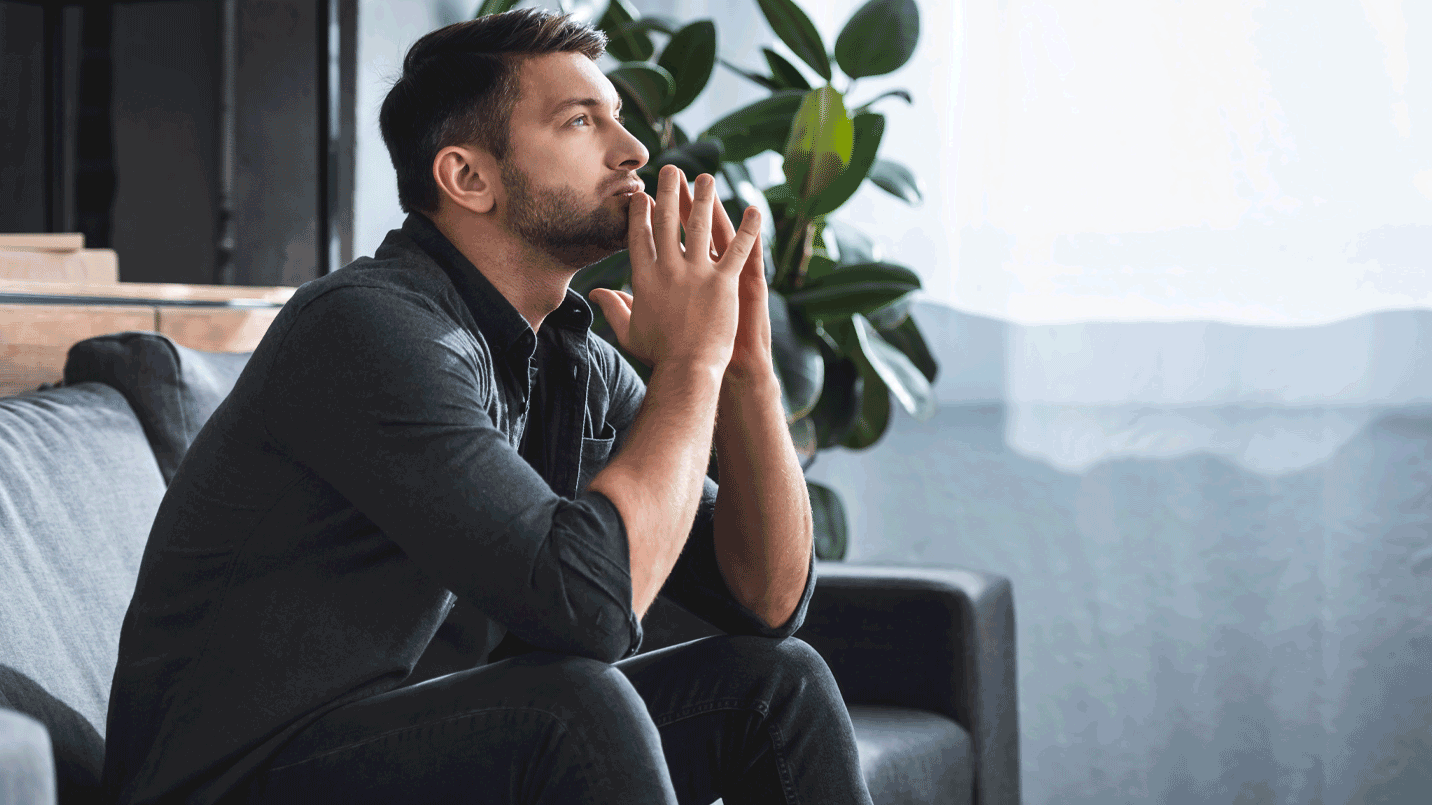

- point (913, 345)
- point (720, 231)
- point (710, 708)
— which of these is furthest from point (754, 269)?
point (913, 345)

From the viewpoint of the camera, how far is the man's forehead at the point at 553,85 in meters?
1.04

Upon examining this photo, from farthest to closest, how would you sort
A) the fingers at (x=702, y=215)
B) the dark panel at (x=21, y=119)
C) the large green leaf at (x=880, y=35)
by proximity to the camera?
the large green leaf at (x=880, y=35), the dark panel at (x=21, y=119), the fingers at (x=702, y=215)

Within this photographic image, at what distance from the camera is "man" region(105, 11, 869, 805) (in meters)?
0.77

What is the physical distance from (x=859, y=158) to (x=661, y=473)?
1.06 m

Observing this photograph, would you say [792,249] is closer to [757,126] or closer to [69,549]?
[757,126]

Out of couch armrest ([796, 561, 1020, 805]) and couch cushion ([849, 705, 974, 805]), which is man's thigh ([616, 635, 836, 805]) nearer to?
couch cushion ([849, 705, 974, 805])

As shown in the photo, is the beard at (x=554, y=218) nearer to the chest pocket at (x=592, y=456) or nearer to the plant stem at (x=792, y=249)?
the chest pocket at (x=592, y=456)

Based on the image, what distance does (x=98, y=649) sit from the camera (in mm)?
1022

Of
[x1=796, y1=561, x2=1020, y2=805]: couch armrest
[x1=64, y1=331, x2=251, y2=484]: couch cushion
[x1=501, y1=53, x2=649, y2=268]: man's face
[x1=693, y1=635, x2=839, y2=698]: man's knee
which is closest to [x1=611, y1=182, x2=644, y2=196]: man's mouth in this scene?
[x1=501, y1=53, x2=649, y2=268]: man's face

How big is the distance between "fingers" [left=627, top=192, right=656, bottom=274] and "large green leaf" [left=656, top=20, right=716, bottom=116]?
3.11 ft

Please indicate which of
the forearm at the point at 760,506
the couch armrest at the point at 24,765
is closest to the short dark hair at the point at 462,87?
the forearm at the point at 760,506

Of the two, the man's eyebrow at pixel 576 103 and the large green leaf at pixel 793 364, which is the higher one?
the man's eyebrow at pixel 576 103

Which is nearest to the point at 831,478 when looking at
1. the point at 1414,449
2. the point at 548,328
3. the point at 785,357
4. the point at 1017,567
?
the point at 1017,567

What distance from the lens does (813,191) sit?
69.2 inches
